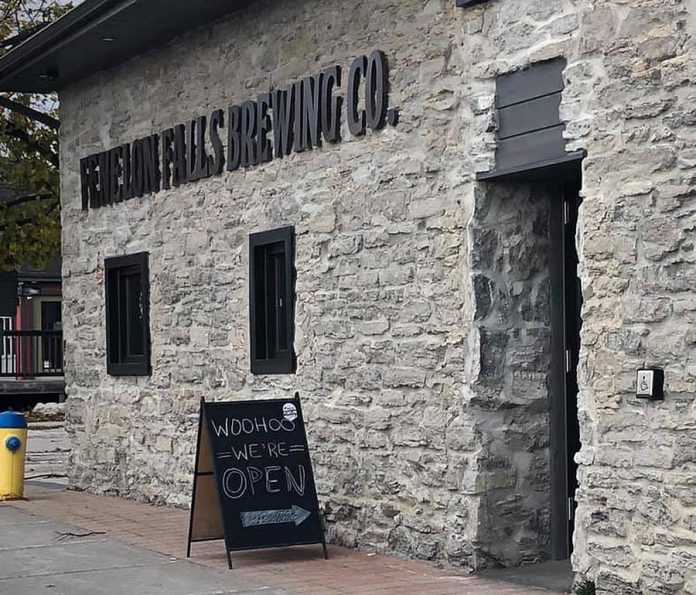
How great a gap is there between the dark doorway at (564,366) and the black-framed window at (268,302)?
2702mm

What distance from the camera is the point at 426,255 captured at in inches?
369

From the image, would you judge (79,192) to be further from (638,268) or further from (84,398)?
(638,268)

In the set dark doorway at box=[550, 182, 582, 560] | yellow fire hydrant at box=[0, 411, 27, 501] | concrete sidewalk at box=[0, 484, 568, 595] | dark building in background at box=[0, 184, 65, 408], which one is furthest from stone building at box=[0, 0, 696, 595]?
dark building in background at box=[0, 184, 65, 408]

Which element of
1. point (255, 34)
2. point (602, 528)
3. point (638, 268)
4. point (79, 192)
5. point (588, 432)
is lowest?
point (602, 528)

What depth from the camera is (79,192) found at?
49.2ft

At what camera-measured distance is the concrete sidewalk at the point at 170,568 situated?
8.61 metres

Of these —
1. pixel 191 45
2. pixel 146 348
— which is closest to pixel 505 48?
pixel 191 45

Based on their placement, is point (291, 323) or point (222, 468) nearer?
point (222, 468)

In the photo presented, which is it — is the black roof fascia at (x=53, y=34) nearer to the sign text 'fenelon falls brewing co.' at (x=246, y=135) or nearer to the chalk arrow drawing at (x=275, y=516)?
the sign text 'fenelon falls brewing co.' at (x=246, y=135)

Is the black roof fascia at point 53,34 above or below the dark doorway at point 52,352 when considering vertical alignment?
above

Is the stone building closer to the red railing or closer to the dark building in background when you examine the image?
the dark building in background

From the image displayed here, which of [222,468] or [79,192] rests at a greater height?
[79,192]

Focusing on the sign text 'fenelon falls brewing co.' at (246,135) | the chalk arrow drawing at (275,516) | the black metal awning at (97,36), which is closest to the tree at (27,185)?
the black metal awning at (97,36)

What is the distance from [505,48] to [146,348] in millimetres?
5969
